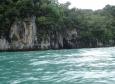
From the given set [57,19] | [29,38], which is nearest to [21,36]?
[29,38]

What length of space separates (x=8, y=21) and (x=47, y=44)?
34.6 feet

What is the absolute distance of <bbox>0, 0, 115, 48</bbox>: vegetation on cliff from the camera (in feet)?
177

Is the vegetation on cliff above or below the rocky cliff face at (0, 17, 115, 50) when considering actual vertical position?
above

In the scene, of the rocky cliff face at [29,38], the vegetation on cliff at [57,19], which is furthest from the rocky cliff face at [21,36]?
the vegetation on cliff at [57,19]

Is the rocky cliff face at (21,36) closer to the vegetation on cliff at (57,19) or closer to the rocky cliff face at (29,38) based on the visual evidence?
the rocky cliff face at (29,38)

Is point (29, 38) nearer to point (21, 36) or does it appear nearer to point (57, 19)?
point (21, 36)

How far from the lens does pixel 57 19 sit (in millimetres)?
62594

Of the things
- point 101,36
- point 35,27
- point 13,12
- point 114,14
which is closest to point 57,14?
point 35,27

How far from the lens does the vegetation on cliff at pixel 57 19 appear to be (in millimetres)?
53812

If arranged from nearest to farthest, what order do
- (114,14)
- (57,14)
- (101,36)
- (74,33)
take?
(57,14) < (74,33) < (101,36) < (114,14)

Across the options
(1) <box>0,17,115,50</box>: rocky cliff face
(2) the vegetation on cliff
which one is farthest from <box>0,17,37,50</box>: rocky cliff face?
(2) the vegetation on cliff

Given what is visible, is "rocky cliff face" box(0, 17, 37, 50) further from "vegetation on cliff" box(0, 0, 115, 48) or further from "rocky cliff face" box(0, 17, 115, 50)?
"vegetation on cliff" box(0, 0, 115, 48)

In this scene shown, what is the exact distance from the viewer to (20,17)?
54.6 metres

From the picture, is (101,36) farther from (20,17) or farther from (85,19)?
(20,17)
